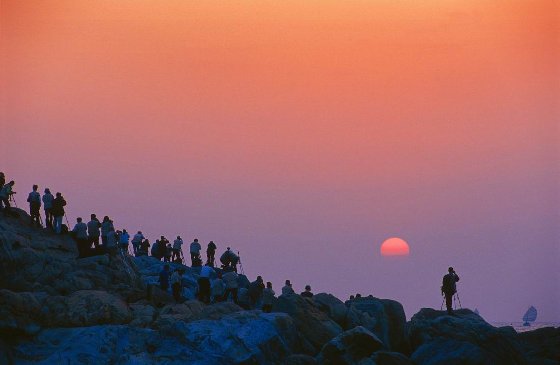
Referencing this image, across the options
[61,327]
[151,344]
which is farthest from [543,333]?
[61,327]

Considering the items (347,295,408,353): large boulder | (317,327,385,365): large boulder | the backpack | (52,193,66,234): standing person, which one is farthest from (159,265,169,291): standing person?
the backpack

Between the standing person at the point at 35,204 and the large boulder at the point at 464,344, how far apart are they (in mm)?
24781

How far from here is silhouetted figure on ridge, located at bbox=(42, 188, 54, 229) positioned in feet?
191

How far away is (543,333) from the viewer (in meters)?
54.6

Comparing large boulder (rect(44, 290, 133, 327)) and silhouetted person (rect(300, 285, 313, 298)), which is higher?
silhouetted person (rect(300, 285, 313, 298))

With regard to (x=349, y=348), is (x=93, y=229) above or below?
above

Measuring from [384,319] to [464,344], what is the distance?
7.58m

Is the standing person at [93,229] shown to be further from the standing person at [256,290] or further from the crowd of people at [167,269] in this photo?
the standing person at [256,290]

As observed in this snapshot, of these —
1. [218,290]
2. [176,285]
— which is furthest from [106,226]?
[218,290]

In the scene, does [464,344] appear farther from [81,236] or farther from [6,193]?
[6,193]

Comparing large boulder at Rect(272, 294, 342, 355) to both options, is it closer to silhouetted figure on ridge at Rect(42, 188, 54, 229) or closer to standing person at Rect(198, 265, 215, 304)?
standing person at Rect(198, 265, 215, 304)

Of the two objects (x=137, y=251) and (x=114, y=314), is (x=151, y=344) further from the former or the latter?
(x=137, y=251)

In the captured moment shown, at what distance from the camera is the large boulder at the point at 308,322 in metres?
49.9

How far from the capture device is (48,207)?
5866 centimetres
